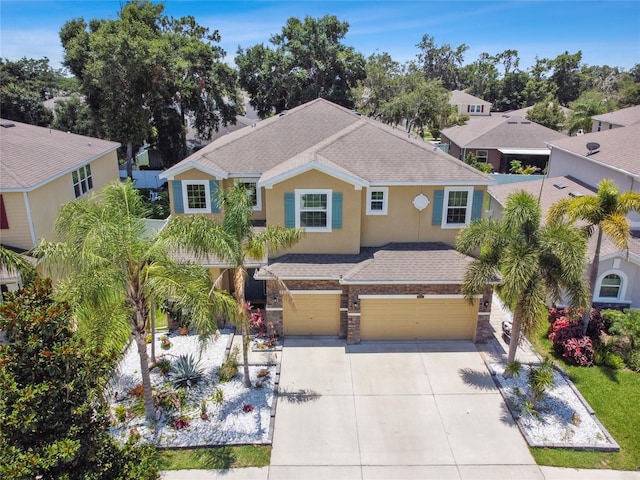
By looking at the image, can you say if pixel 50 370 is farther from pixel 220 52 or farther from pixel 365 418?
pixel 220 52

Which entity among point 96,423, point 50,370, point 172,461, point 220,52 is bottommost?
point 172,461

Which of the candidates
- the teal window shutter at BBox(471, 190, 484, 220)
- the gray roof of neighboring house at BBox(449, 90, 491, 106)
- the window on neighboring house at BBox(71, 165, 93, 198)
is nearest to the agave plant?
the teal window shutter at BBox(471, 190, 484, 220)

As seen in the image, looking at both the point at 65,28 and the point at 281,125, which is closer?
the point at 281,125

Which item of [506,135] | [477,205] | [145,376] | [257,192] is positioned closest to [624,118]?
[506,135]

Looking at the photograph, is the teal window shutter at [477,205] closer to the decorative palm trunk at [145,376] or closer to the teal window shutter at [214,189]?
the teal window shutter at [214,189]

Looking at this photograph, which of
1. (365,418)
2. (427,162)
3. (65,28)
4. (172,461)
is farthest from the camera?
(65,28)

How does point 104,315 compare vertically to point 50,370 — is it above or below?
below

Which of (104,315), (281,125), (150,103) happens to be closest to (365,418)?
(104,315)
